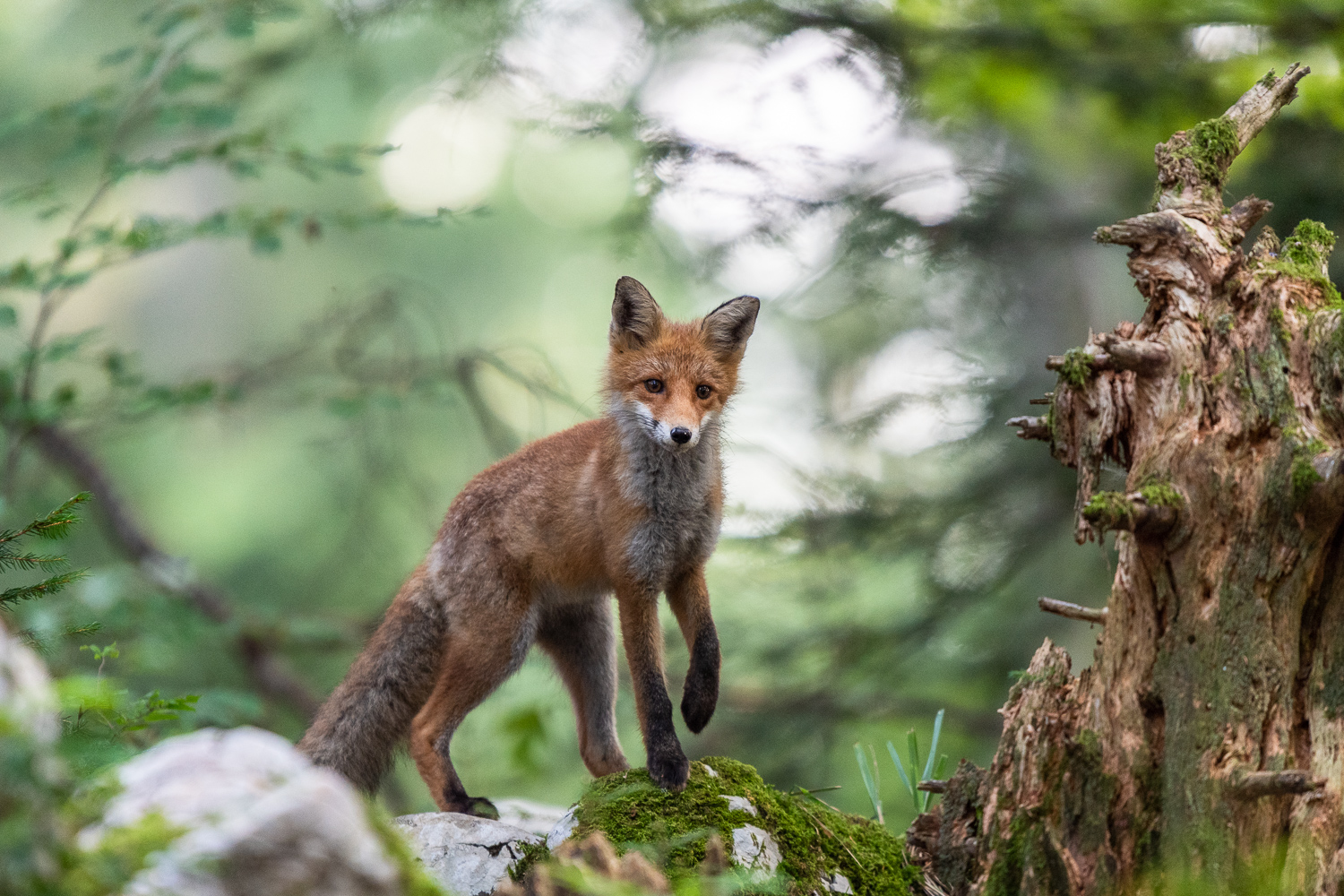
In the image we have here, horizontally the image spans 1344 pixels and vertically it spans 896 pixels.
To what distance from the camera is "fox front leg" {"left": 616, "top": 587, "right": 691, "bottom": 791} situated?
127 inches

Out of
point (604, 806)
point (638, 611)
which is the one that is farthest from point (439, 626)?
point (604, 806)

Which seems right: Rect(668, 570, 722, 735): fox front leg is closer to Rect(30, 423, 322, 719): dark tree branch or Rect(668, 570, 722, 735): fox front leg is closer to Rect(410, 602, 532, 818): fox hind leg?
Rect(410, 602, 532, 818): fox hind leg

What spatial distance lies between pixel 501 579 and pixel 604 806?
4.96ft

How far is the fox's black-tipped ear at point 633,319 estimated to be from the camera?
4207 mm

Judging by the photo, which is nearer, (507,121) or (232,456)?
(507,121)

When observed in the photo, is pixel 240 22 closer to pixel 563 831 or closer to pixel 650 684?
pixel 650 684

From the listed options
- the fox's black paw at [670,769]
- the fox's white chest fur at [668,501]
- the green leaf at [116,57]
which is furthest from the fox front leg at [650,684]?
the green leaf at [116,57]

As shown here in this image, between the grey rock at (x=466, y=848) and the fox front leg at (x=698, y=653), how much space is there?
0.69 m

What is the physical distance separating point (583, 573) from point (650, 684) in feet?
2.28

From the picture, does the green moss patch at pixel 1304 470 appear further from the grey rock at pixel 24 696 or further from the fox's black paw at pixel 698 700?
the grey rock at pixel 24 696

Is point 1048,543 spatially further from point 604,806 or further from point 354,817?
point 354,817

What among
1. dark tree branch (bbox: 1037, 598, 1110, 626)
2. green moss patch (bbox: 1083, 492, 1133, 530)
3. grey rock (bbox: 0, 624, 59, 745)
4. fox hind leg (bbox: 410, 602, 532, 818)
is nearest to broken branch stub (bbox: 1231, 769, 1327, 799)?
dark tree branch (bbox: 1037, 598, 1110, 626)

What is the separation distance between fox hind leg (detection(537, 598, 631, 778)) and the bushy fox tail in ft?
1.69

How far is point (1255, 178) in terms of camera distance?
5316 mm
